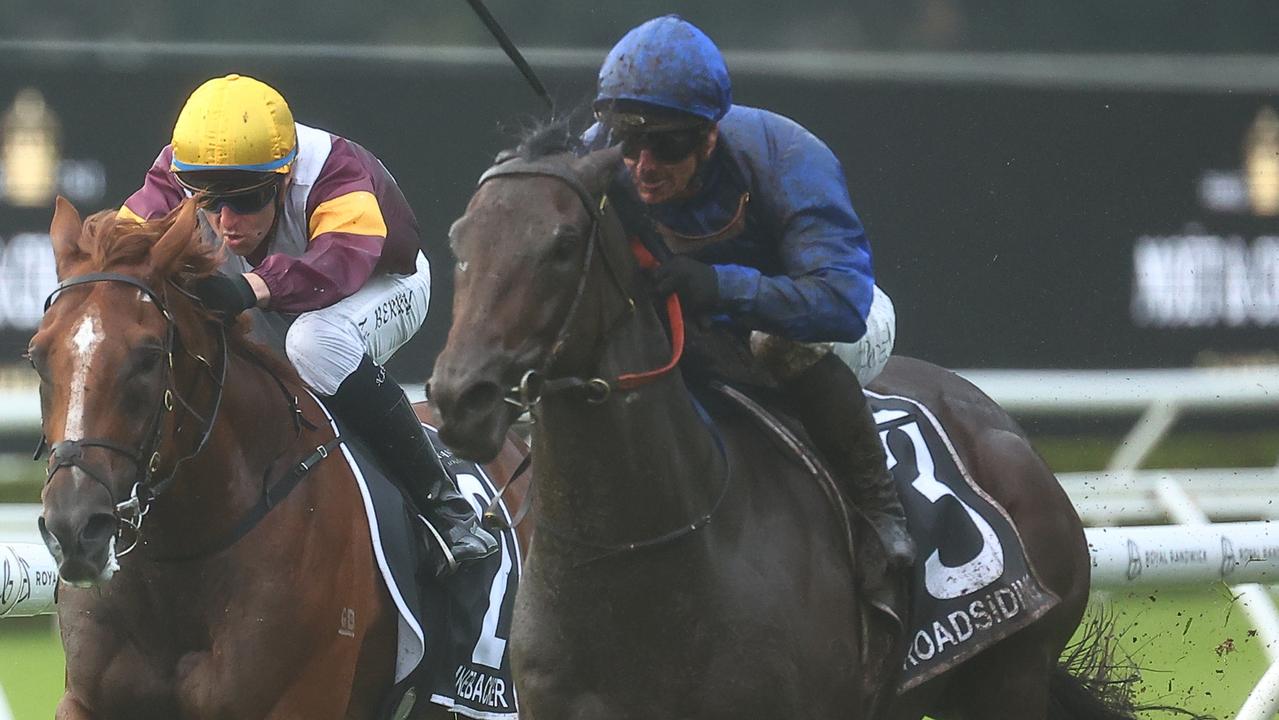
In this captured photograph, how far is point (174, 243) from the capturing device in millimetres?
3529

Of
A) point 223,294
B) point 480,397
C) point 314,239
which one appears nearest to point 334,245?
point 314,239

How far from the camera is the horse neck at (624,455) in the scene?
115 inches

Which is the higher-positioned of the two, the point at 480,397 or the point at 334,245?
the point at 480,397

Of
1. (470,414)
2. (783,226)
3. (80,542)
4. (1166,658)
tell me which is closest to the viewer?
(470,414)

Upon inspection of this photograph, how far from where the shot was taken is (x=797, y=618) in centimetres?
313

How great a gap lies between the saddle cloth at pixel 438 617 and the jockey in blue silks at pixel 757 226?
92cm

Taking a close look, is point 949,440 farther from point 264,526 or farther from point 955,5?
point 955,5

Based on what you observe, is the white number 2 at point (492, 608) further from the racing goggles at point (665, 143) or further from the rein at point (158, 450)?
the racing goggles at point (665, 143)

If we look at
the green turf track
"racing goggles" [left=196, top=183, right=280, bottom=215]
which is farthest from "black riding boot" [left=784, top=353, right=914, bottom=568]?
the green turf track

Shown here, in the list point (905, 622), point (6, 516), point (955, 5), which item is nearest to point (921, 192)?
point (955, 5)

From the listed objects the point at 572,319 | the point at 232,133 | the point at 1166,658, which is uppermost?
the point at 572,319

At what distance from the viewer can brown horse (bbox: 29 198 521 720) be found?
10.8ft

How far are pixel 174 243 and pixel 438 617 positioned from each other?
3.16 feet

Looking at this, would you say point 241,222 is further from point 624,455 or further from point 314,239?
point 624,455
